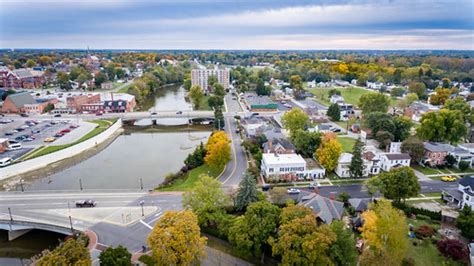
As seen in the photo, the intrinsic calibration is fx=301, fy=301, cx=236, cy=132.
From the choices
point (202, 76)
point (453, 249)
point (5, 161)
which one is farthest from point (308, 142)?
point (202, 76)

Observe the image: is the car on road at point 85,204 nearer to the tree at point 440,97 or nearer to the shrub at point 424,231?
the shrub at point 424,231

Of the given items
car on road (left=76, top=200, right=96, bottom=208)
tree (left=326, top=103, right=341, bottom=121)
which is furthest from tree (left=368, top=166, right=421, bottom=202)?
tree (left=326, top=103, right=341, bottom=121)

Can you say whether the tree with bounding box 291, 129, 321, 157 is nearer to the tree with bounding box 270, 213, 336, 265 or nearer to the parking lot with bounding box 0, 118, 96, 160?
the tree with bounding box 270, 213, 336, 265

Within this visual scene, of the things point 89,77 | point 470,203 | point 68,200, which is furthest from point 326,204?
point 89,77

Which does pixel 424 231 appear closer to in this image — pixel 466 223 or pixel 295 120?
pixel 466 223

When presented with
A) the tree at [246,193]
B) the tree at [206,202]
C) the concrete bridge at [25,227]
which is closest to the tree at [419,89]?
the tree at [246,193]

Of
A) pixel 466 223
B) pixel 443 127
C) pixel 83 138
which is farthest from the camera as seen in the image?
pixel 83 138
